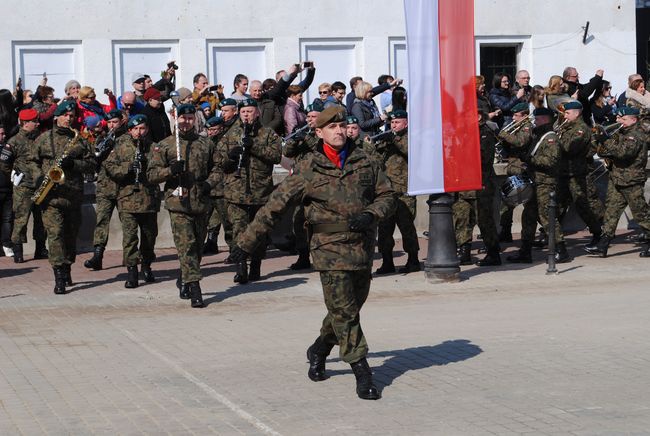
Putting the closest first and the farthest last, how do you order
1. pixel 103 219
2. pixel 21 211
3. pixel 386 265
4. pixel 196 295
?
pixel 196 295, pixel 386 265, pixel 103 219, pixel 21 211

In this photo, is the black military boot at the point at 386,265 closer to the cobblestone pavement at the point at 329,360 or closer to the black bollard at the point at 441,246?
the cobblestone pavement at the point at 329,360

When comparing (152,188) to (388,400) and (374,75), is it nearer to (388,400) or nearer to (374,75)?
(388,400)

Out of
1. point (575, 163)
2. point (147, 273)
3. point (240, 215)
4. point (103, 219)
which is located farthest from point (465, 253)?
point (103, 219)

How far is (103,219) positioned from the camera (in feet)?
54.9

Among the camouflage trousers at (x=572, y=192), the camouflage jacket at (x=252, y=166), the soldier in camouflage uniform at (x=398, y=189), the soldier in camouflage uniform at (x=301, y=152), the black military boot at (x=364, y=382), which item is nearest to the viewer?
A: the black military boot at (x=364, y=382)

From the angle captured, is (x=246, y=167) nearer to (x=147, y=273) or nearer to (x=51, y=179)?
(x=147, y=273)

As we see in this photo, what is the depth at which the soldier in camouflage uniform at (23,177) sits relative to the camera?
56.6 feet

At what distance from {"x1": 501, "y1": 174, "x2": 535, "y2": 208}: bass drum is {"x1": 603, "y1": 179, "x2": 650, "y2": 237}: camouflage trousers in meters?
1.28

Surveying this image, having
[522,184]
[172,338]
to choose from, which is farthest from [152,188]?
[522,184]

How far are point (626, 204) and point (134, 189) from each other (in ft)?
21.3

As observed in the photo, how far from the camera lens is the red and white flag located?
561 inches

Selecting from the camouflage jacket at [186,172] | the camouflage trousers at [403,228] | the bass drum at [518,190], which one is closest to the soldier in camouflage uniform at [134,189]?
the camouflage jacket at [186,172]

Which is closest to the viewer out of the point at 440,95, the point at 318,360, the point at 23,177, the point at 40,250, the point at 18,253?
the point at 318,360

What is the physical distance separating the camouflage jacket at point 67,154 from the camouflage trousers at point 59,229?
0.28ft
